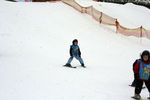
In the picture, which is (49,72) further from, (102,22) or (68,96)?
(102,22)

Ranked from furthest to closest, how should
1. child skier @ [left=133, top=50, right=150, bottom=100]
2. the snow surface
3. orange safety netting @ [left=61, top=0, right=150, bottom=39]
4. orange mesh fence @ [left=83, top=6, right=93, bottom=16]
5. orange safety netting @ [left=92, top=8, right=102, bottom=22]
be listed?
orange mesh fence @ [left=83, top=6, right=93, bottom=16], orange safety netting @ [left=92, top=8, right=102, bottom=22], orange safety netting @ [left=61, top=0, right=150, bottom=39], the snow surface, child skier @ [left=133, top=50, right=150, bottom=100]

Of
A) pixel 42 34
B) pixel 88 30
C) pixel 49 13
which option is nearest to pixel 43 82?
pixel 42 34

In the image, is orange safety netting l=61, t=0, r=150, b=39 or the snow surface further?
orange safety netting l=61, t=0, r=150, b=39

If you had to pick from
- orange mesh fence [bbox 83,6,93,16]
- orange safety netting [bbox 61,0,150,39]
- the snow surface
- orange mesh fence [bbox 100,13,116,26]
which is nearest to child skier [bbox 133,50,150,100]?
the snow surface

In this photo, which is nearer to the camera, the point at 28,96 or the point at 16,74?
the point at 28,96

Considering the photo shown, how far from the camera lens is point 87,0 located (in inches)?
1220

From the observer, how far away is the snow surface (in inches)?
244

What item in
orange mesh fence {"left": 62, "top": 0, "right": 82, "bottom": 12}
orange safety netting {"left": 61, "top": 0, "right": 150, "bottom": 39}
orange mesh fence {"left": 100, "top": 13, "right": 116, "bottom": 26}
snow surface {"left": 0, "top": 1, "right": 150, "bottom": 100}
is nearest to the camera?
snow surface {"left": 0, "top": 1, "right": 150, "bottom": 100}

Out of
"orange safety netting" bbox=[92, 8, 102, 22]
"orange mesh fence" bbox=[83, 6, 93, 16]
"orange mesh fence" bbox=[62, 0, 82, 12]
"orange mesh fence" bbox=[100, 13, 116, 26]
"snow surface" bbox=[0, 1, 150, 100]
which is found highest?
"orange mesh fence" bbox=[62, 0, 82, 12]

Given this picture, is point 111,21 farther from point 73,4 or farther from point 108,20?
point 73,4

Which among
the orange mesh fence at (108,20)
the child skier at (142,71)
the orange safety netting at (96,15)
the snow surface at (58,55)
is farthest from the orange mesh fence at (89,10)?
the child skier at (142,71)

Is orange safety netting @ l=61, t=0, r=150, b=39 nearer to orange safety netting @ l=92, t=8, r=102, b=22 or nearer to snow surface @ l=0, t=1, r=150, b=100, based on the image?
orange safety netting @ l=92, t=8, r=102, b=22

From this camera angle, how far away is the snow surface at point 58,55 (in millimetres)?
6203

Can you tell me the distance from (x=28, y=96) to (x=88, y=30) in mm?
14196
